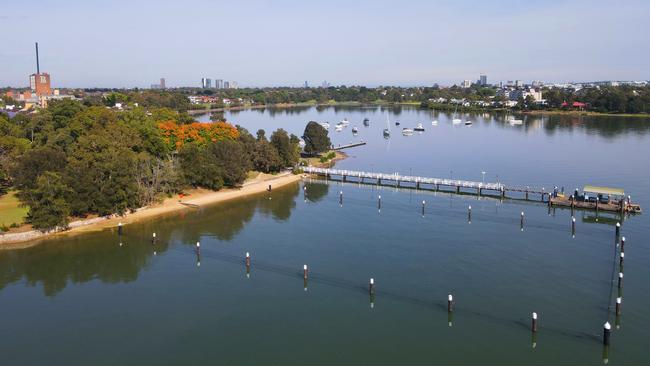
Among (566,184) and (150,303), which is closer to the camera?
(150,303)

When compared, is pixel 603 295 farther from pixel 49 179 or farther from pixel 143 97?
pixel 143 97

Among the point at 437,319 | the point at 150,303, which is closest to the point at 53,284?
the point at 150,303

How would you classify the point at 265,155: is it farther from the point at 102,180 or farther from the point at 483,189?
the point at 483,189

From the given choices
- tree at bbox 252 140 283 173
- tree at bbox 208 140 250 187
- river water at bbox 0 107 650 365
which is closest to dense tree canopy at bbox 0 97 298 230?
tree at bbox 252 140 283 173

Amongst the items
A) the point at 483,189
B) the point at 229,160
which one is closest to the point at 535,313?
the point at 483,189

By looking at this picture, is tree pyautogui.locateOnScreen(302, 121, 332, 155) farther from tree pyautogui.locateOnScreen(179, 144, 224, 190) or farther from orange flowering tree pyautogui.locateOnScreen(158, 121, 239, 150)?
tree pyautogui.locateOnScreen(179, 144, 224, 190)
